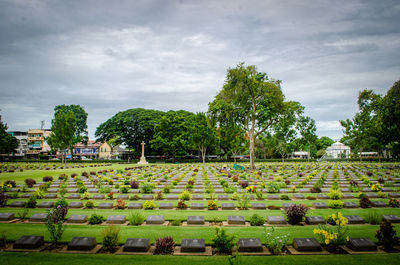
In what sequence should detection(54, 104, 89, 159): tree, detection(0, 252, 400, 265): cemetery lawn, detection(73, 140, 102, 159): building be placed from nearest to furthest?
detection(0, 252, 400, 265): cemetery lawn → detection(54, 104, 89, 159): tree → detection(73, 140, 102, 159): building

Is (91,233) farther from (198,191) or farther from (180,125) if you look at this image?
(180,125)

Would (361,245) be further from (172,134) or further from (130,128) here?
(130,128)

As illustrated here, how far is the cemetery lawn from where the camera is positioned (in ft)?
16.5

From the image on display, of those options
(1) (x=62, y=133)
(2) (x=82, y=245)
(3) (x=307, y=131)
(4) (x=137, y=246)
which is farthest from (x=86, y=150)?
(4) (x=137, y=246)

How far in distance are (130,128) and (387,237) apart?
191 ft

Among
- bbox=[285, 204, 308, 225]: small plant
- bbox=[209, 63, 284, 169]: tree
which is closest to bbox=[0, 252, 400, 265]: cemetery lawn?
bbox=[285, 204, 308, 225]: small plant

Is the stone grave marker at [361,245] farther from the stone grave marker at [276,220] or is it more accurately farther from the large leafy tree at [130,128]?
the large leafy tree at [130,128]

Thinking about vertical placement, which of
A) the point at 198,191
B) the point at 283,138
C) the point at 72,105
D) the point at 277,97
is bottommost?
the point at 198,191

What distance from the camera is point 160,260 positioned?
203 inches

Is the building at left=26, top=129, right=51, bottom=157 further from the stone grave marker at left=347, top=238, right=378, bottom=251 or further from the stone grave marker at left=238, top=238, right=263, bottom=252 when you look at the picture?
the stone grave marker at left=347, top=238, right=378, bottom=251

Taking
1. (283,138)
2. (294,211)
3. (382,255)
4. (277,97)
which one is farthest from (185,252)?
(283,138)

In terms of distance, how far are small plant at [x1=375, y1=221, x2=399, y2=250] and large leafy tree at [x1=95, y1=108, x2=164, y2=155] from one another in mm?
55857

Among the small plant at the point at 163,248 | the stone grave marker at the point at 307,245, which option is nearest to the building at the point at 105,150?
the small plant at the point at 163,248

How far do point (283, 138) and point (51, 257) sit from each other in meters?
62.0
